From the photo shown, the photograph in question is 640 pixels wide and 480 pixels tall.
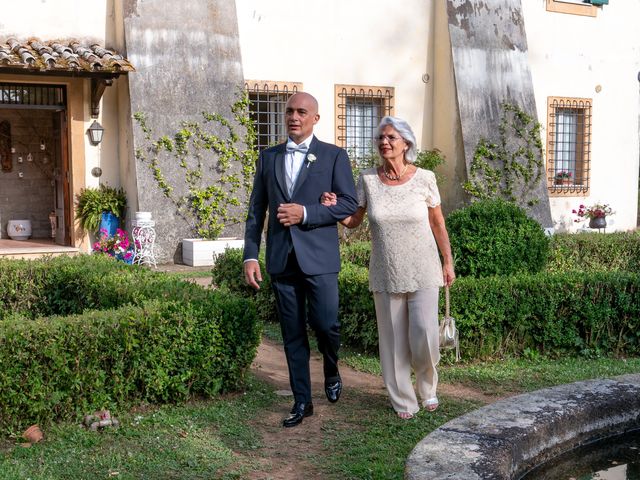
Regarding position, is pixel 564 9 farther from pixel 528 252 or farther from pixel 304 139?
pixel 304 139

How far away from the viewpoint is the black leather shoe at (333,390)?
4.79 metres

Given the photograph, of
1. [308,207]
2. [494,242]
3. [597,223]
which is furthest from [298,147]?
[597,223]

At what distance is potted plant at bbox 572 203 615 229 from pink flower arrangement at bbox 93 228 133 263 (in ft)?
27.1

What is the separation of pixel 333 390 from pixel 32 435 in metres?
1.71

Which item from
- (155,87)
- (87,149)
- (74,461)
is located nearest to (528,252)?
(74,461)

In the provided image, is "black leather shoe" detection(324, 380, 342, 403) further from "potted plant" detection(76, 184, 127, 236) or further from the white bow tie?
"potted plant" detection(76, 184, 127, 236)

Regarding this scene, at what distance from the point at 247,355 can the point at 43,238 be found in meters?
10.9

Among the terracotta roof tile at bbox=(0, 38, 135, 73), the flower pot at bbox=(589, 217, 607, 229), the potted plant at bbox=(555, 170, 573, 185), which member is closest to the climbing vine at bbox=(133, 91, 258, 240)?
the terracotta roof tile at bbox=(0, 38, 135, 73)

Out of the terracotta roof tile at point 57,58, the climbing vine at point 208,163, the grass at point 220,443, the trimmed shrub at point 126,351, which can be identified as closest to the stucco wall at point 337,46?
the climbing vine at point 208,163

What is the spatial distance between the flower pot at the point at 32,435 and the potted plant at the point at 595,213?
1204 centimetres

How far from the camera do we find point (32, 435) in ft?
13.6

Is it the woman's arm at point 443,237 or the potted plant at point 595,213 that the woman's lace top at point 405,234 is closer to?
the woman's arm at point 443,237

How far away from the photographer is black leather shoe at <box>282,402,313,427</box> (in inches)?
176

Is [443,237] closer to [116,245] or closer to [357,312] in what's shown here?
[357,312]
